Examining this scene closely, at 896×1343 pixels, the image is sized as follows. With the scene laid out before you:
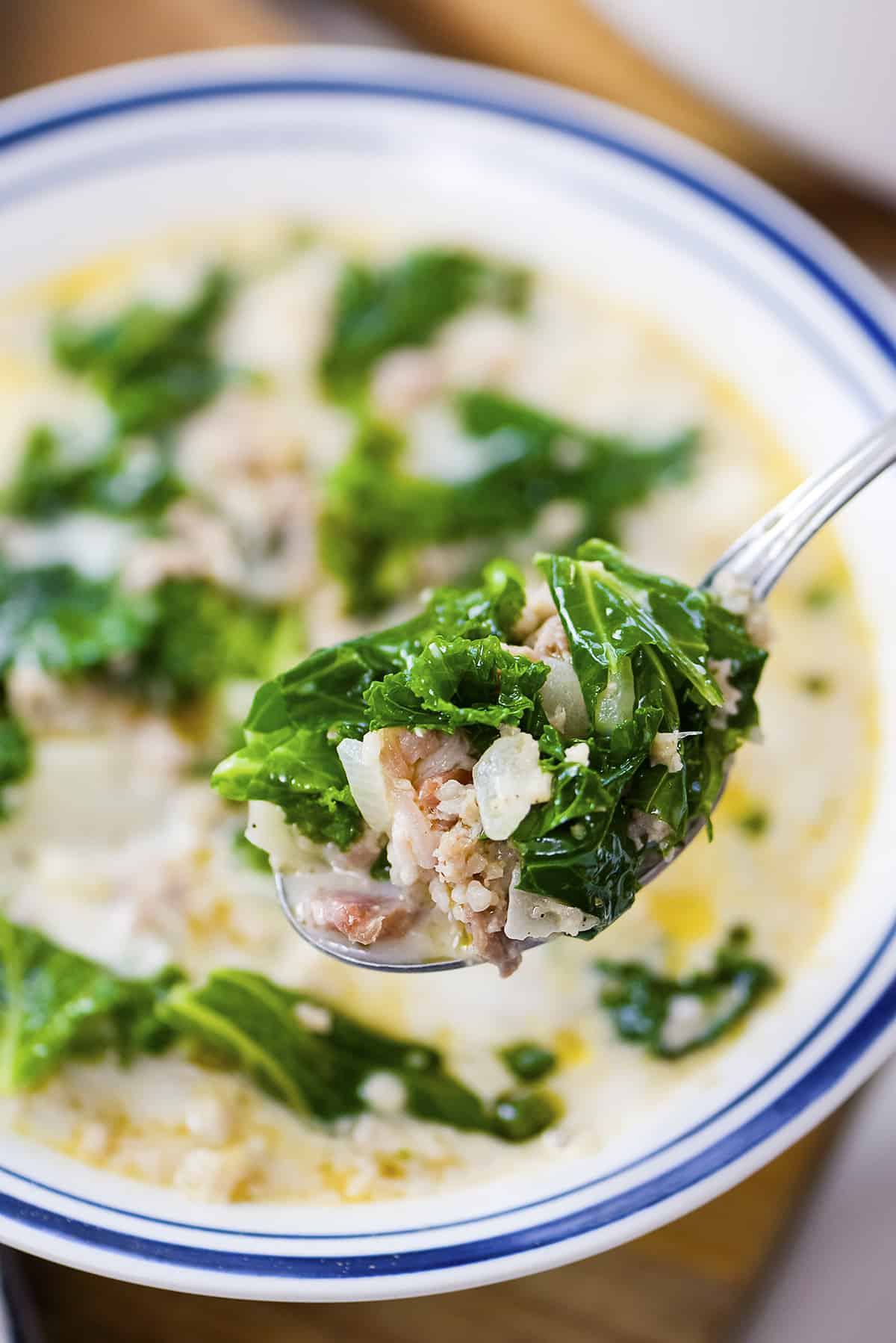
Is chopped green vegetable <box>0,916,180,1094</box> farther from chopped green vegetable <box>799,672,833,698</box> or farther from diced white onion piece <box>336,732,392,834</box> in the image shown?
chopped green vegetable <box>799,672,833,698</box>

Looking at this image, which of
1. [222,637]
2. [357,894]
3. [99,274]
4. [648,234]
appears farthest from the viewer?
[99,274]

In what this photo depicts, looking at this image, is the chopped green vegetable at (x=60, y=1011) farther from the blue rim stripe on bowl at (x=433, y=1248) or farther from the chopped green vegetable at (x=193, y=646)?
the chopped green vegetable at (x=193, y=646)

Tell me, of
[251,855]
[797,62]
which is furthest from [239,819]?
[797,62]

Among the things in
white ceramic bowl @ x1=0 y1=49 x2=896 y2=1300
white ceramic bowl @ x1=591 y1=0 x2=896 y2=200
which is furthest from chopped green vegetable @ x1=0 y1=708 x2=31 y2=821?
white ceramic bowl @ x1=591 y1=0 x2=896 y2=200

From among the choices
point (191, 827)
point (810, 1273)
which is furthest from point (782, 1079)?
point (191, 827)

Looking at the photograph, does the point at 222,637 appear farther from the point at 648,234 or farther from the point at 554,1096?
the point at 648,234
